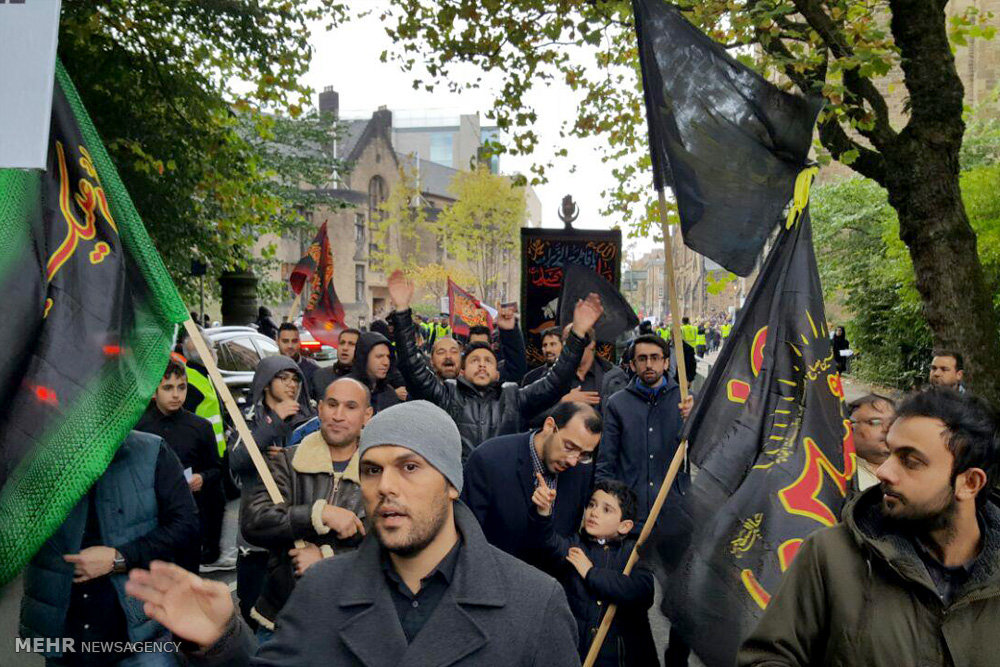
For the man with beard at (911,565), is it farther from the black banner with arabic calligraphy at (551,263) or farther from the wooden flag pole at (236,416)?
the black banner with arabic calligraphy at (551,263)

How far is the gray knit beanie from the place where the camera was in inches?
103

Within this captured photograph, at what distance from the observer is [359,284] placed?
2692 inches

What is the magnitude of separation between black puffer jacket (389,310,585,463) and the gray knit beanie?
3553 mm

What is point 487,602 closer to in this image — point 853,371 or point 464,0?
point 464,0

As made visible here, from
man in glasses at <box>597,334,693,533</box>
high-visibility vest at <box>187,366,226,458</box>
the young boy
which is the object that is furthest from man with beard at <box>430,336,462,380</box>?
the young boy

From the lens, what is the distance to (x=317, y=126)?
34.1 m

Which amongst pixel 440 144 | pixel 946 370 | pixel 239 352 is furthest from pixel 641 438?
pixel 440 144

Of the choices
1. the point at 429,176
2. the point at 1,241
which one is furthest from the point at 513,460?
the point at 429,176

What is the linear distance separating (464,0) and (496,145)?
6.22 feet

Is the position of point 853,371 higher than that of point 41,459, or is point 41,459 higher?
point 41,459

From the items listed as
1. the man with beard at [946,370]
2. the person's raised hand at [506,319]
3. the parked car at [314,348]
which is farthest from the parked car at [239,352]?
the man with beard at [946,370]

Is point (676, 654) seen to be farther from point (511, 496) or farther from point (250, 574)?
point (250, 574)

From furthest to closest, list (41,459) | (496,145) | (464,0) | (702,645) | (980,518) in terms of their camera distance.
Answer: (496,145)
(464,0)
(702,645)
(41,459)
(980,518)

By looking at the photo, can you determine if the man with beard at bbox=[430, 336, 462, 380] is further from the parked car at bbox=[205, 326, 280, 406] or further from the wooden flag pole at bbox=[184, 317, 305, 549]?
the parked car at bbox=[205, 326, 280, 406]
